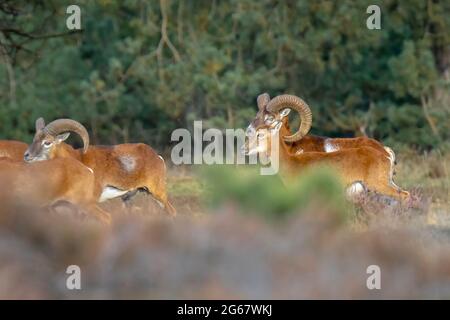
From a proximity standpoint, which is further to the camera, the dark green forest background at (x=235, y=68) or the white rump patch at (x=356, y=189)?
the dark green forest background at (x=235, y=68)

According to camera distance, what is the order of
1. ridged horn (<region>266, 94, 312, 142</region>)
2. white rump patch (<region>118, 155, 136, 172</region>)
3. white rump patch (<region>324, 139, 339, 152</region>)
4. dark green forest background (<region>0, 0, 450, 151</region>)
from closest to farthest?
white rump patch (<region>118, 155, 136, 172</region>), ridged horn (<region>266, 94, 312, 142</region>), white rump patch (<region>324, 139, 339, 152</region>), dark green forest background (<region>0, 0, 450, 151</region>)

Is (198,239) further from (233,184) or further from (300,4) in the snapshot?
(300,4)

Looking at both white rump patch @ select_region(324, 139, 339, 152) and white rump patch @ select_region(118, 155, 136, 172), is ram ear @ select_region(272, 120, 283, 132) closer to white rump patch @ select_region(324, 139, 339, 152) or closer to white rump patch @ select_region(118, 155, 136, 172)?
white rump patch @ select_region(324, 139, 339, 152)

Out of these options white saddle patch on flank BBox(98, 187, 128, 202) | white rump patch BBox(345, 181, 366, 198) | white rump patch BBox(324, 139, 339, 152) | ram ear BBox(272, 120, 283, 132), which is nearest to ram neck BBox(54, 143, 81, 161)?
white saddle patch on flank BBox(98, 187, 128, 202)

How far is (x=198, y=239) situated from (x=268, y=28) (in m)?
17.5

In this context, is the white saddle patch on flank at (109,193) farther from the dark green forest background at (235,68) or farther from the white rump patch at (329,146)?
the dark green forest background at (235,68)

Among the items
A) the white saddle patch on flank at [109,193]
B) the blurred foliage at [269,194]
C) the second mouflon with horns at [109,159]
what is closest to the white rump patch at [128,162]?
the second mouflon with horns at [109,159]

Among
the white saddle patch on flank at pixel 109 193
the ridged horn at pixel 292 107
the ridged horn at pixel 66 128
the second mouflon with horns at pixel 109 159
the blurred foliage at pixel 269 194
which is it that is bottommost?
the blurred foliage at pixel 269 194

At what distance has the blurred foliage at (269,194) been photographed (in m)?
13.2

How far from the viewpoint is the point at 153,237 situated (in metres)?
12.3

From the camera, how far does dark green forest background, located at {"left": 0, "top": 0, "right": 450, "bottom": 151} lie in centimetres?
2864

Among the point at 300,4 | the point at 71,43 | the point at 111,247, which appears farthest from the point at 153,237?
the point at 71,43

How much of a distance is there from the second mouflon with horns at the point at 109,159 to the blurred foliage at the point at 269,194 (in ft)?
12.8

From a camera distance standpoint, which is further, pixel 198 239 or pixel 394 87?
pixel 394 87
